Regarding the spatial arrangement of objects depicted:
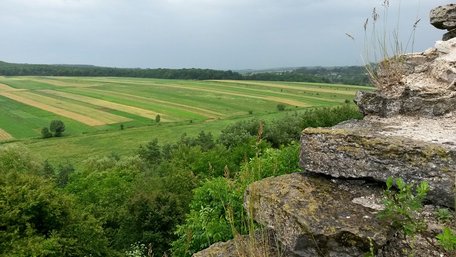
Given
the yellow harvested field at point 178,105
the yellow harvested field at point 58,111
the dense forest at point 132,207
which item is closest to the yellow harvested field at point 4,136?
the yellow harvested field at point 58,111

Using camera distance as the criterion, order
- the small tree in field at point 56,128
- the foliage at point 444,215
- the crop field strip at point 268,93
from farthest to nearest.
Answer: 1. the crop field strip at point 268,93
2. the small tree in field at point 56,128
3. the foliage at point 444,215

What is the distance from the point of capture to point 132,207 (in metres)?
26.0

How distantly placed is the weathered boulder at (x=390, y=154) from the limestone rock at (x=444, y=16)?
3.16 meters

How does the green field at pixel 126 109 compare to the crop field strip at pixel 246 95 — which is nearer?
the green field at pixel 126 109

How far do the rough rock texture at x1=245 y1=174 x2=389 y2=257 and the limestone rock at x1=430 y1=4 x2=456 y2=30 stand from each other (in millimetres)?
4778

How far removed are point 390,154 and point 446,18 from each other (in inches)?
183

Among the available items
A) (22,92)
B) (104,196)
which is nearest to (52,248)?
(104,196)

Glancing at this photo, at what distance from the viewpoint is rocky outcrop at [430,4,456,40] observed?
25.9ft

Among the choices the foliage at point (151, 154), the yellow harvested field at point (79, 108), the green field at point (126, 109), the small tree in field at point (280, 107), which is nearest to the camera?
Result: the foliage at point (151, 154)

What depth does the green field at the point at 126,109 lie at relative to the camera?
7212 centimetres

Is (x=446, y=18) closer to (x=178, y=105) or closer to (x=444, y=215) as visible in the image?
(x=444, y=215)

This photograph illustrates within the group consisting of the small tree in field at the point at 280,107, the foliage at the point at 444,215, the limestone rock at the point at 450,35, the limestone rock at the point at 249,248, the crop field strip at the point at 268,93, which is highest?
the limestone rock at the point at 450,35

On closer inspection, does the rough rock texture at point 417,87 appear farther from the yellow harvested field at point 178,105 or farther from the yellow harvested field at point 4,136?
the yellow harvested field at point 178,105

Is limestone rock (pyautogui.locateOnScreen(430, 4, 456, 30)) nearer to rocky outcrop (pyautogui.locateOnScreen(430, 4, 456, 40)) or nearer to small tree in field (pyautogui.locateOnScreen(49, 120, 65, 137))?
rocky outcrop (pyautogui.locateOnScreen(430, 4, 456, 40))
